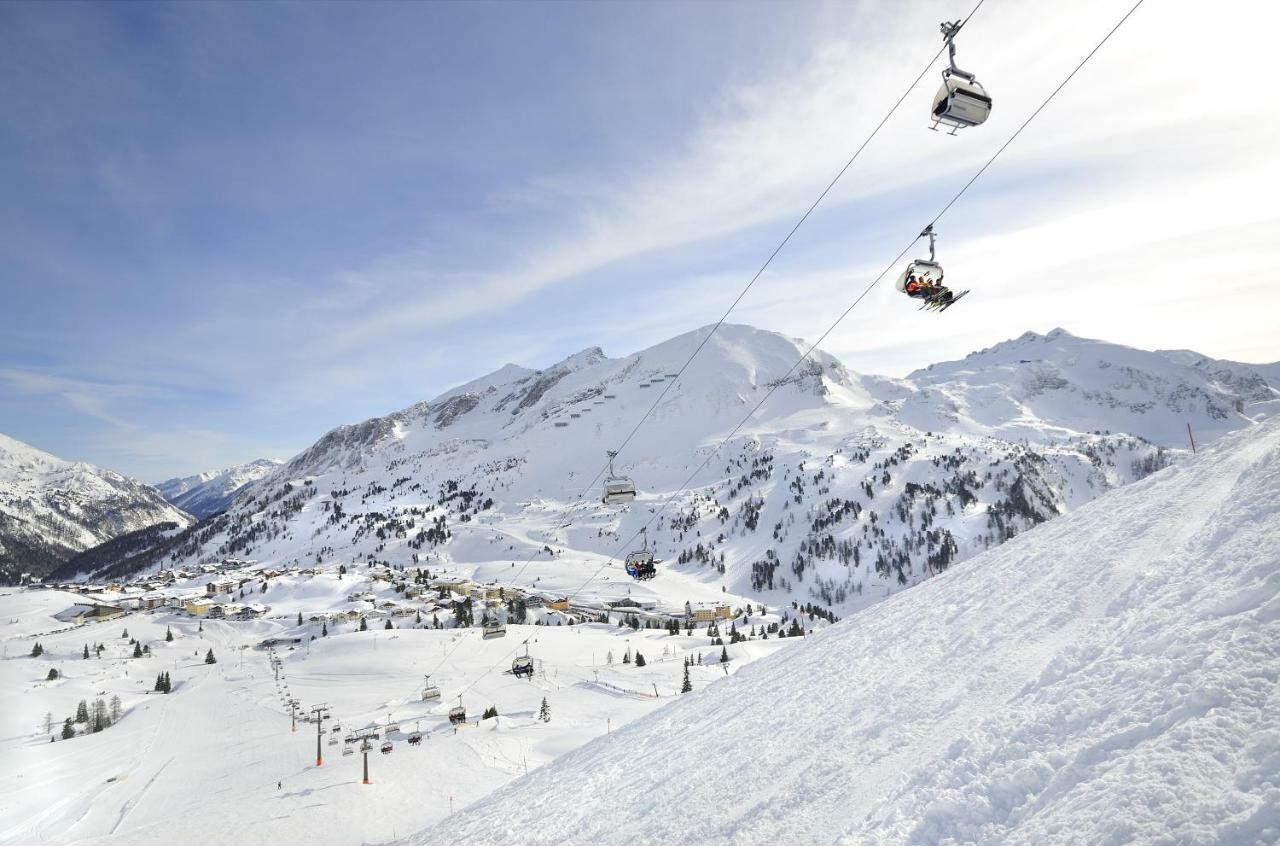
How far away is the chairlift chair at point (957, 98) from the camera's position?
11.0m

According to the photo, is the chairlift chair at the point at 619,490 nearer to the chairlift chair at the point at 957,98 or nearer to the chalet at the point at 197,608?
the chairlift chair at the point at 957,98

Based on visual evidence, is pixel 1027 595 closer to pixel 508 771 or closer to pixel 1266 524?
pixel 1266 524

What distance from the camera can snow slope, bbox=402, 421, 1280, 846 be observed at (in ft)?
14.3

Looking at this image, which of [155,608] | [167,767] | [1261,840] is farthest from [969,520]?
[155,608]

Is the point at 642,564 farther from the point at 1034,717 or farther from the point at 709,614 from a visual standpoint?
the point at 709,614

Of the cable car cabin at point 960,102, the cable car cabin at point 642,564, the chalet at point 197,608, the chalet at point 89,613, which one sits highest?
the cable car cabin at point 960,102

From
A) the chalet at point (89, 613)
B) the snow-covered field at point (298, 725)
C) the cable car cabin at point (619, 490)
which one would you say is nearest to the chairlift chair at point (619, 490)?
the cable car cabin at point (619, 490)

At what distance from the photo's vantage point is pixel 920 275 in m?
15.2

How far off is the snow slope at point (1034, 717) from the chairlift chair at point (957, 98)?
7339mm

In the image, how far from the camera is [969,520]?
583ft

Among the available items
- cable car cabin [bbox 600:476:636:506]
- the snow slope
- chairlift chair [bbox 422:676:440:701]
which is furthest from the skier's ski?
chairlift chair [bbox 422:676:440:701]

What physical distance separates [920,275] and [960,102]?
190 inches

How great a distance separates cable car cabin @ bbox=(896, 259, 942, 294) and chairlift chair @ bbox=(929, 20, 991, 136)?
4130mm

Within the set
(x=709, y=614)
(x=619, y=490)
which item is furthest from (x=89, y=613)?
(x=619, y=490)
